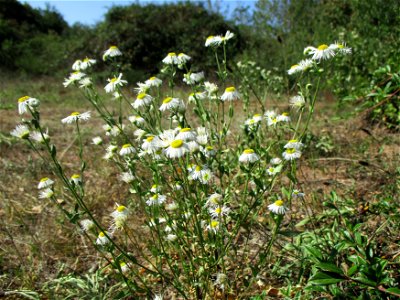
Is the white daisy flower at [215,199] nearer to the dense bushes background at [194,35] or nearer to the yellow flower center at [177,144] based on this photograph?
the yellow flower center at [177,144]

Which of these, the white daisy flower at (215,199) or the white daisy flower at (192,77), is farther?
A: the white daisy flower at (192,77)

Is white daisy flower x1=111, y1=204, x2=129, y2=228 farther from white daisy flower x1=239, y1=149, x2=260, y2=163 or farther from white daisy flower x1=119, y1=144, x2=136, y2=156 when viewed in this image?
white daisy flower x1=239, y1=149, x2=260, y2=163

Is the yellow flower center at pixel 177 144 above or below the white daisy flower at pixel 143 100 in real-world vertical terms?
below

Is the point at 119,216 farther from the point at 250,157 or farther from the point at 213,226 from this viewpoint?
the point at 250,157

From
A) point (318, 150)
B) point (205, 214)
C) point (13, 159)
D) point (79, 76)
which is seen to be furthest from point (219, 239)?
point (13, 159)

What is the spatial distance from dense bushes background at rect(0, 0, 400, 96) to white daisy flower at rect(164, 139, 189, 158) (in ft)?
11.4

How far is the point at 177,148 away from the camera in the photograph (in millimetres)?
1391

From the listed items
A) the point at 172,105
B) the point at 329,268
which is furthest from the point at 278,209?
the point at 172,105

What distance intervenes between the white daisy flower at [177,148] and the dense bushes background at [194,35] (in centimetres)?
347

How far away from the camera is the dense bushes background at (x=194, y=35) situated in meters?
4.67

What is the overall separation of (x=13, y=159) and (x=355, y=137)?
385 cm

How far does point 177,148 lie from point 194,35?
11.4 metres

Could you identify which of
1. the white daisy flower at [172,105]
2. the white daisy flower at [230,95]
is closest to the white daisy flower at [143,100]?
the white daisy flower at [172,105]

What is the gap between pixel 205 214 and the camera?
1704 millimetres
